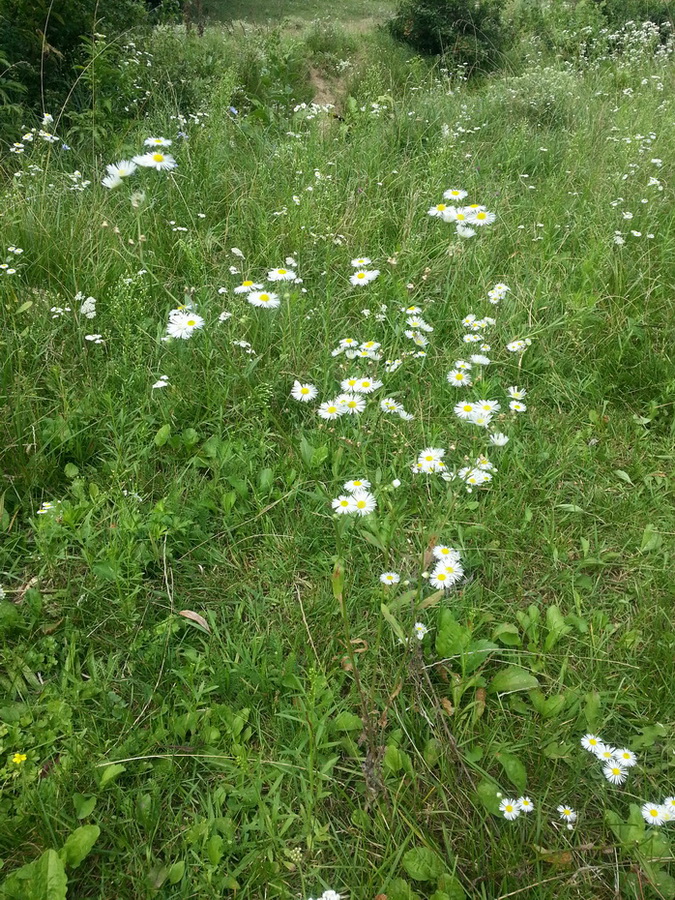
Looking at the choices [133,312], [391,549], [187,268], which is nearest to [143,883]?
[391,549]

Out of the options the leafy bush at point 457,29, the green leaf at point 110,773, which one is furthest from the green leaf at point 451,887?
the leafy bush at point 457,29

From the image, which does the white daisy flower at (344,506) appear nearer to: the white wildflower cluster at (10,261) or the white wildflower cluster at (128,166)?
the white wildflower cluster at (128,166)

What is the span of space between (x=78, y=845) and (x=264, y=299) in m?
1.71

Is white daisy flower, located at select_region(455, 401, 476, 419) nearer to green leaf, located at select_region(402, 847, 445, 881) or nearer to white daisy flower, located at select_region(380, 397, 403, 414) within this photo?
white daisy flower, located at select_region(380, 397, 403, 414)

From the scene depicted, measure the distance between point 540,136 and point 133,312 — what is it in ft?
11.8

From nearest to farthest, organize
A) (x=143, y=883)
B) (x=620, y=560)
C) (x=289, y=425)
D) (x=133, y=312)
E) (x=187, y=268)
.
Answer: (x=143, y=883)
(x=620, y=560)
(x=133, y=312)
(x=289, y=425)
(x=187, y=268)

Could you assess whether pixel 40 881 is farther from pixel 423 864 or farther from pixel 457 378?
pixel 457 378

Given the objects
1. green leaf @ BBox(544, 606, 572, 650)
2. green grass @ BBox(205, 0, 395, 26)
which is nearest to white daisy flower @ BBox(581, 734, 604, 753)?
green leaf @ BBox(544, 606, 572, 650)

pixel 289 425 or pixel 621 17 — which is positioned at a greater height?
pixel 621 17

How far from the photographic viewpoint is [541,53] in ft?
23.1

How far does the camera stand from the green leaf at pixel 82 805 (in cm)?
130

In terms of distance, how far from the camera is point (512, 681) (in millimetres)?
1562

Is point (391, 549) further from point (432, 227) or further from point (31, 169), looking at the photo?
point (31, 169)

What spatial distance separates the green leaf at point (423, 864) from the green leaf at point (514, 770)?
0.77 feet
